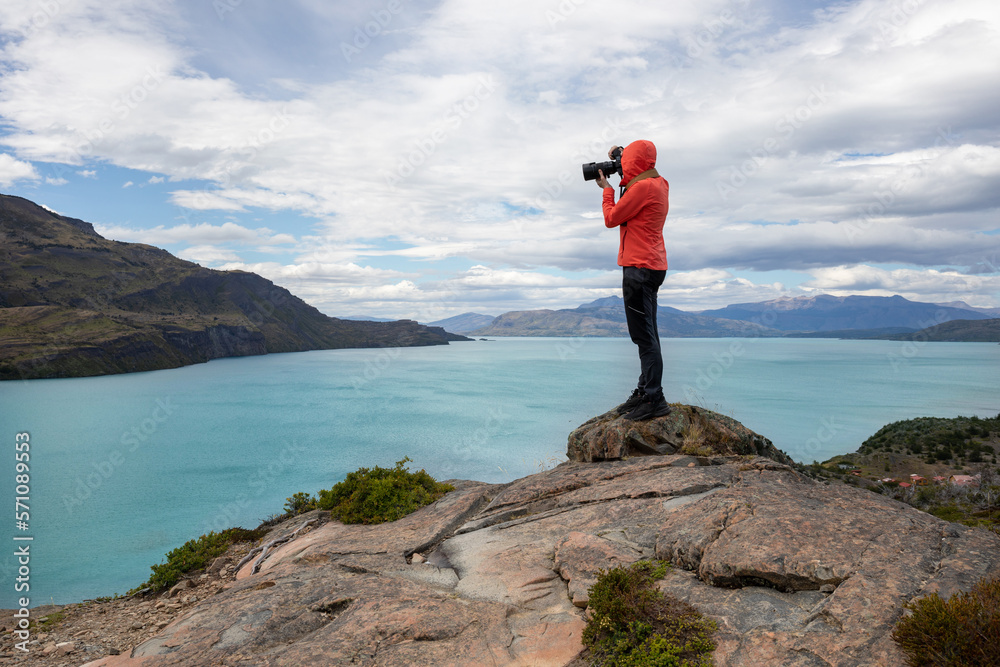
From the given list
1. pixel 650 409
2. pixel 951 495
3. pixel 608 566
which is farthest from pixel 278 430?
pixel 608 566

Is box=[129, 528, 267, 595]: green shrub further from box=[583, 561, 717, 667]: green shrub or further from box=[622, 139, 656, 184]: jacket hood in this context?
box=[622, 139, 656, 184]: jacket hood

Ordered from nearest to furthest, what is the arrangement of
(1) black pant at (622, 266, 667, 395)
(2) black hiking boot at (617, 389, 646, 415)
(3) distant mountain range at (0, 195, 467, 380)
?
(1) black pant at (622, 266, 667, 395) → (2) black hiking boot at (617, 389, 646, 415) → (3) distant mountain range at (0, 195, 467, 380)

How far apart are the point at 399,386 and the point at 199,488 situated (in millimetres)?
63569

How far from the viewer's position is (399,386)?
10231 cm

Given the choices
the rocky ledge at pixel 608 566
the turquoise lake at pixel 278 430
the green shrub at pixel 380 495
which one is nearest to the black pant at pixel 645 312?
the rocky ledge at pixel 608 566

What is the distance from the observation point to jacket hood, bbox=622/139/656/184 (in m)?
8.66

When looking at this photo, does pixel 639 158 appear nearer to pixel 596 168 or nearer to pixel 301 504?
pixel 596 168

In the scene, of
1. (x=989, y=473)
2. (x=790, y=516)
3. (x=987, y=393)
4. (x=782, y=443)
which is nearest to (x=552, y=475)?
(x=790, y=516)

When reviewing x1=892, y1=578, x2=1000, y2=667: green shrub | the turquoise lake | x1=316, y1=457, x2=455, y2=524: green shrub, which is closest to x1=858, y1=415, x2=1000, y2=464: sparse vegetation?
the turquoise lake

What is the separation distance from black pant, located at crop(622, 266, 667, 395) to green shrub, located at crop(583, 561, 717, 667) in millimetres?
4591

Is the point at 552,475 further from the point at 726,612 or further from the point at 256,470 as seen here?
the point at 256,470

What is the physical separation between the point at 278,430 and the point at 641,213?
61681mm

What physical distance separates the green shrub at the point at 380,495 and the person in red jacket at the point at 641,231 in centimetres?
516

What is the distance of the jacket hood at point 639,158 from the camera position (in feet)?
28.4
